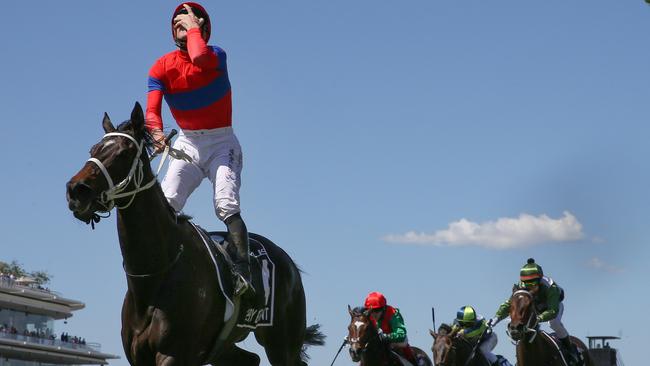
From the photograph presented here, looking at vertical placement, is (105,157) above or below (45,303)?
below

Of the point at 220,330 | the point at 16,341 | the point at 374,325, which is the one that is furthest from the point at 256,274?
the point at 16,341

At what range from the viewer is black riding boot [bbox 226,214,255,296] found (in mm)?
10695

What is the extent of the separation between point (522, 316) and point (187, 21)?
10487 mm

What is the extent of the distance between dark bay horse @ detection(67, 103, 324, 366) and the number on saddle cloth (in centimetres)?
39

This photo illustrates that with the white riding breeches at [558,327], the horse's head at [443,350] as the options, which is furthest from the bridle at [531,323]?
the horse's head at [443,350]

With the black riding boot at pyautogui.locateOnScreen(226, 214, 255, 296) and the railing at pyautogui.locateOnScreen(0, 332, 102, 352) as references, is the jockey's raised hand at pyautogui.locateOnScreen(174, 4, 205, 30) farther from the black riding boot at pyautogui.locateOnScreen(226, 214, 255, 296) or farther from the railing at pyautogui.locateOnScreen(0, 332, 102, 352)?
the railing at pyautogui.locateOnScreen(0, 332, 102, 352)

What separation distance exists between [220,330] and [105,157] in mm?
1993

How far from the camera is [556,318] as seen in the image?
→ 2108 centimetres

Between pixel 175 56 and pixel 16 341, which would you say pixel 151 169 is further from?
pixel 16 341

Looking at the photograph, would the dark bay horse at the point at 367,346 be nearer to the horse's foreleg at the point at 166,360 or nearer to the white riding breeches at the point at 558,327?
the white riding breeches at the point at 558,327

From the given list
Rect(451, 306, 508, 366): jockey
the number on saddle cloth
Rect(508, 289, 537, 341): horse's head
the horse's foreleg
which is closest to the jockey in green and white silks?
Rect(451, 306, 508, 366): jockey

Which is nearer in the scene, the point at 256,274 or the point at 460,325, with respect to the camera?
the point at 256,274

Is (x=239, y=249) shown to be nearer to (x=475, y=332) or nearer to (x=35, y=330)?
(x=475, y=332)

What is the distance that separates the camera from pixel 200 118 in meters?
11.0
